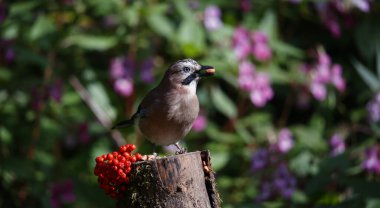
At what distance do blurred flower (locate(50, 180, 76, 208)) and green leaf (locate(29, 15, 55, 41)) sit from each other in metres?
1.28

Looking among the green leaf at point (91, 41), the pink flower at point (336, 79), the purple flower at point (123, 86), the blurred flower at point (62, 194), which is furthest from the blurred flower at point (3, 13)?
the pink flower at point (336, 79)

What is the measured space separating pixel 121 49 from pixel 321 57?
6.19 feet

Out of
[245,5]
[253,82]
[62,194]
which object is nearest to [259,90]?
[253,82]

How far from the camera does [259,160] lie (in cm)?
611

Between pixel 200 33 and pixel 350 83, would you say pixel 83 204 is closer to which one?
pixel 200 33

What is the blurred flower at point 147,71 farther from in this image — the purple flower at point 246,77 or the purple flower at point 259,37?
the purple flower at point 259,37

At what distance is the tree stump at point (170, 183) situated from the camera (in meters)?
3.36

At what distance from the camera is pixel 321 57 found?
671cm

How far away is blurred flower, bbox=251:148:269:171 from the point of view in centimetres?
610

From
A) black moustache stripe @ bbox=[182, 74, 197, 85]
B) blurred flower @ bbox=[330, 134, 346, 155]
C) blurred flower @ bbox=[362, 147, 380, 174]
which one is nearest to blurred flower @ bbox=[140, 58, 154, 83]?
black moustache stripe @ bbox=[182, 74, 197, 85]

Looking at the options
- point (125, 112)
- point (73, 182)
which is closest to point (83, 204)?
point (73, 182)

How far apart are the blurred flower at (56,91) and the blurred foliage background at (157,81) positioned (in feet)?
0.03

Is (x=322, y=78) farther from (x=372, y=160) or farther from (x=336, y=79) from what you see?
(x=372, y=160)

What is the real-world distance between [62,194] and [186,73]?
67.9 inches
